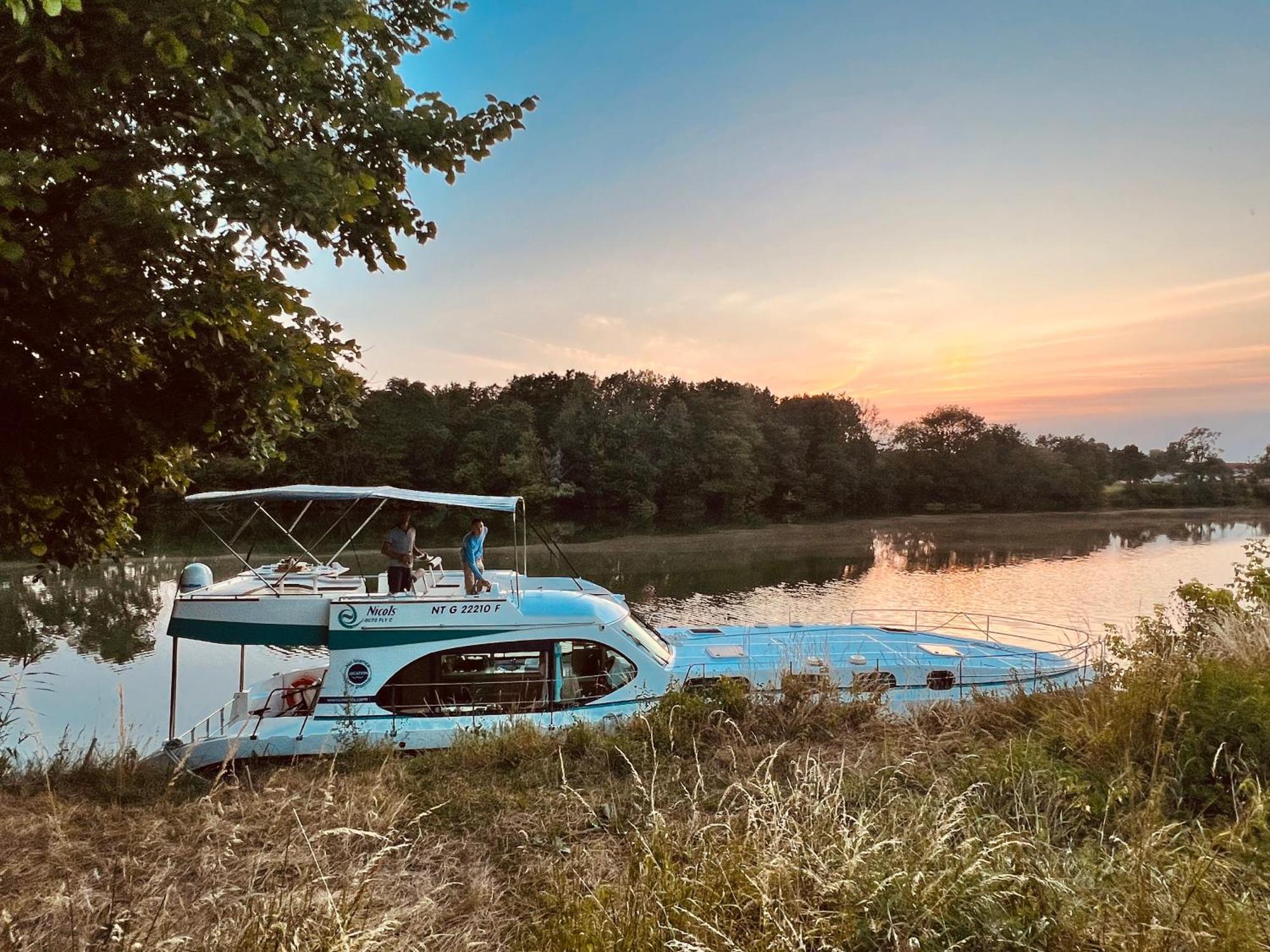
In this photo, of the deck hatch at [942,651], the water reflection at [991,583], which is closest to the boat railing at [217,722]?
the deck hatch at [942,651]

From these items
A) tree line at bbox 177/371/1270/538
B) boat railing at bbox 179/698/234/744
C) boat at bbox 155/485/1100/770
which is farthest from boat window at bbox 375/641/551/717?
tree line at bbox 177/371/1270/538

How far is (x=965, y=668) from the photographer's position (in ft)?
36.8

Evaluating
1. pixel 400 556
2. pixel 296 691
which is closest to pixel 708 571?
pixel 400 556

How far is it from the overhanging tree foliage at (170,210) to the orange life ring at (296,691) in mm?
4113

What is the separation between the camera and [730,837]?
3.23m

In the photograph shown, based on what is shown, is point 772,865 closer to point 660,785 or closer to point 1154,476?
point 660,785

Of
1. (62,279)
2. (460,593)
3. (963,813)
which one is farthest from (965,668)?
(62,279)

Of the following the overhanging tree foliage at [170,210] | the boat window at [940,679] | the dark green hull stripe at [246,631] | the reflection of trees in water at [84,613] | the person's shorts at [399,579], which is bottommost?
the reflection of trees in water at [84,613]

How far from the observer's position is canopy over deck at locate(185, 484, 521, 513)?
994 cm

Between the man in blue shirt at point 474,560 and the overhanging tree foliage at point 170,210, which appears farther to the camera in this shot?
the man in blue shirt at point 474,560

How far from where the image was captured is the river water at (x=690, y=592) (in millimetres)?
15000

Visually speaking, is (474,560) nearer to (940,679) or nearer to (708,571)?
(940,679)

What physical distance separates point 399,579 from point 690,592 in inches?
711

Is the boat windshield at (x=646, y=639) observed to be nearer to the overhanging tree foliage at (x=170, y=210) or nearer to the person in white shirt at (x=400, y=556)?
the person in white shirt at (x=400, y=556)
